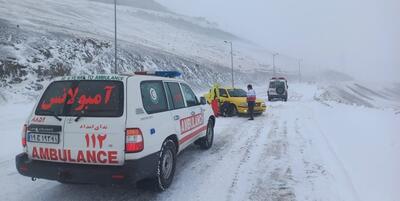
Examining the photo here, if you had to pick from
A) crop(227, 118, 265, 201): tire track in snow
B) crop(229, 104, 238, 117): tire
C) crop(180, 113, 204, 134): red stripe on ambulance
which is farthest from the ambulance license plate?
crop(229, 104, 238, 117): tire

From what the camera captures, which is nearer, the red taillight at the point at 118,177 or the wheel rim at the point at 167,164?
the red taillight at the point at 118,177

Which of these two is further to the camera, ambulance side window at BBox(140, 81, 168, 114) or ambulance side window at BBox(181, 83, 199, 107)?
ambulance side window at BBox(181, 83, 199, 107)

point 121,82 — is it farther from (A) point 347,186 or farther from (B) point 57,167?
(A) point 347,186

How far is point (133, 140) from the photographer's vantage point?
200 inches

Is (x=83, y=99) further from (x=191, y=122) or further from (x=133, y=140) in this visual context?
(x=191, y=122)

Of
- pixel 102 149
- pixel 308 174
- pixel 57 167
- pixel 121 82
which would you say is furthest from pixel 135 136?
pixel 308 174

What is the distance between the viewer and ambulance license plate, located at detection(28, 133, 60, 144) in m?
A: 5.24

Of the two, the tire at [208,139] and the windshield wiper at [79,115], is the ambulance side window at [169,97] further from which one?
the tire at [208,139]

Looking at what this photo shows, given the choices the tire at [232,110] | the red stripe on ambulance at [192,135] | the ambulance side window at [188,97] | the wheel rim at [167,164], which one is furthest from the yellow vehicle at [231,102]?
the wheel rim at [167,164]

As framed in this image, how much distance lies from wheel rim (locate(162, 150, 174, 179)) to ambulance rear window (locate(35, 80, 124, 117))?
52.2 inches

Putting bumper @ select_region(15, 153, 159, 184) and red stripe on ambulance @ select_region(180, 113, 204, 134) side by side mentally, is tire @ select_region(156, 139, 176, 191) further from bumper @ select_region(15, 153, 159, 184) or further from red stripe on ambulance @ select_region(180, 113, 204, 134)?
red stripe on ambulance @ select_region(180, 113, 204, 134)

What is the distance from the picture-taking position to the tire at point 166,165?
18.9 feet

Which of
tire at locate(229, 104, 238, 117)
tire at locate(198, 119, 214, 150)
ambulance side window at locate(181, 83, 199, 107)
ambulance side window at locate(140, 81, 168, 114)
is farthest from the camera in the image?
tire at locate(229, 104, 238, 117)

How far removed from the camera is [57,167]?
17.0ft
